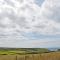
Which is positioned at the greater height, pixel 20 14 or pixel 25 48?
pixel 20 14

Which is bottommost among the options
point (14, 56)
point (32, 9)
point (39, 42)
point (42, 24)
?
point (14, 56)

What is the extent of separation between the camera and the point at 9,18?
111 centimetres

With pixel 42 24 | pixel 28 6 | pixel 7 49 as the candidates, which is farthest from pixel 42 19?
pixel 7 49

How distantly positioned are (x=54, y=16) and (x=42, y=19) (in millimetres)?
99

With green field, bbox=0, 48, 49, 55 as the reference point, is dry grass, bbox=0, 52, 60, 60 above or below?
below

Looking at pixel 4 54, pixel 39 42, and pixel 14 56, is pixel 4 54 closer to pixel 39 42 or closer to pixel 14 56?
pixel 14 56

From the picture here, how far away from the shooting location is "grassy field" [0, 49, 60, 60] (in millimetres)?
1085

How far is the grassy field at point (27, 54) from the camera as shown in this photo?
3.56 ft

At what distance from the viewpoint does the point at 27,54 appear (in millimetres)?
1101

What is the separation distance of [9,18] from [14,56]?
0.95ft

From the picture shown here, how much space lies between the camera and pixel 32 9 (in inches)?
44.9

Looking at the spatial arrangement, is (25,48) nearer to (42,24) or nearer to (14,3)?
(42,24)

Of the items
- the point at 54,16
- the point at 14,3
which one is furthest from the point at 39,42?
the point at 14,3

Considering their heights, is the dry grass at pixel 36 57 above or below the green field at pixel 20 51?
below
